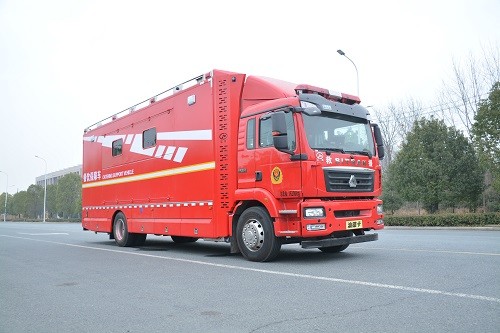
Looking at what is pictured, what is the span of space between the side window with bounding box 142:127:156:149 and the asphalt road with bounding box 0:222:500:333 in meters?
3.61

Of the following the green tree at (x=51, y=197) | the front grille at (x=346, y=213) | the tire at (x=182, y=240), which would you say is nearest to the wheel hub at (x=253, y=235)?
the front grille at (x=346, y=213)

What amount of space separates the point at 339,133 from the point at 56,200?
7558 cm

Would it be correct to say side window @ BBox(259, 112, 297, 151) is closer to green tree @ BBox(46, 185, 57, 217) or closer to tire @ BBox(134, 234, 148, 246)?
tire @ BBox(134, 234, 148, 246)

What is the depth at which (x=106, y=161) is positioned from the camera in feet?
47.8

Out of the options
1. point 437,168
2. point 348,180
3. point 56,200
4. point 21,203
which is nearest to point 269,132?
point 348,180

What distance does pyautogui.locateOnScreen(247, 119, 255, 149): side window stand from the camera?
9.02 metres

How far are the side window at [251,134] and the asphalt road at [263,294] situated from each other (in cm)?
232

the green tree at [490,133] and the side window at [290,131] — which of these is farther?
the green tree at [490,133]

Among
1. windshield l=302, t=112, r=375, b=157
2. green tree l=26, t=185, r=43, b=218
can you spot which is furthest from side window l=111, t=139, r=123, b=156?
green tree l=26, t=185, r=43, b=218

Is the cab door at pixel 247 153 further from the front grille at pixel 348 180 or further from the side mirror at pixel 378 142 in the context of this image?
the side mirror at pixel 378 142

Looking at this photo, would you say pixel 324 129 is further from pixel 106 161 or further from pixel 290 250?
pixel 106 161

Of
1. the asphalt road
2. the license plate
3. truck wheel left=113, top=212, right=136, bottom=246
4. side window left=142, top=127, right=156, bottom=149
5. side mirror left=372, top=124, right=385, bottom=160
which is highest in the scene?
side window left=142, top=127, right=156, bottom=149

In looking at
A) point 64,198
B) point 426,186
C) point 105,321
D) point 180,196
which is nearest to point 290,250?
point 180,196

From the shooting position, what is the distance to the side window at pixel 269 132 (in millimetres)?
8242
